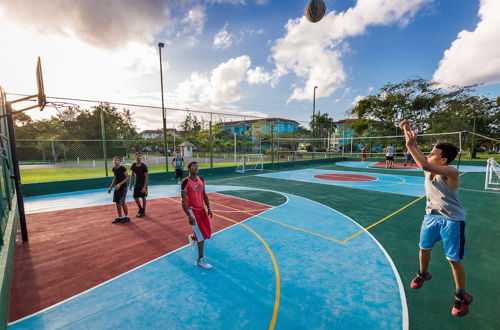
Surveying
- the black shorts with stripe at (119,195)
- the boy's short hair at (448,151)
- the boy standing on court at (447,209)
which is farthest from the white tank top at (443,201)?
A: the black shorts with stripe at (119,195)

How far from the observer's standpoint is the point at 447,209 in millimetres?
2725

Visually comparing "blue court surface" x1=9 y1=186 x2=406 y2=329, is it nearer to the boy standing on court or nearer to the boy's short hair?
the boy standing on court

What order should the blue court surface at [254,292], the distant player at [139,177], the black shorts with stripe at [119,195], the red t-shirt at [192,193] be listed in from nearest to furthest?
the blue court surface at [254,292]
the red t-shirt at [192,193]
the black shorts with stripe at [119,195]
the distant player at [139,177]

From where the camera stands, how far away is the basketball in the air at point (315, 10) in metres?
9.12

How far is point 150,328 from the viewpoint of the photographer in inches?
113

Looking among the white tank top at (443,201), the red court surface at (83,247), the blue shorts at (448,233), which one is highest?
the white tank top at (443,201)

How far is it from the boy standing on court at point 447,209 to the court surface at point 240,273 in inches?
28.3

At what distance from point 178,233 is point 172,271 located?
5.97 ft

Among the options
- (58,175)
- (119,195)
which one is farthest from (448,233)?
(58,175)

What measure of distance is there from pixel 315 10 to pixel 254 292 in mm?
10544

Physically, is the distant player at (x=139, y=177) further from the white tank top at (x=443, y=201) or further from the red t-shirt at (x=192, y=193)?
the white tank top at (x=443, y=201)

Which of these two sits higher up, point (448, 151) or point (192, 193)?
point (448, 151)

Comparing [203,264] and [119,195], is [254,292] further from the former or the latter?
[119,195]

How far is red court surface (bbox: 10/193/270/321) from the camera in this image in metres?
3.65
